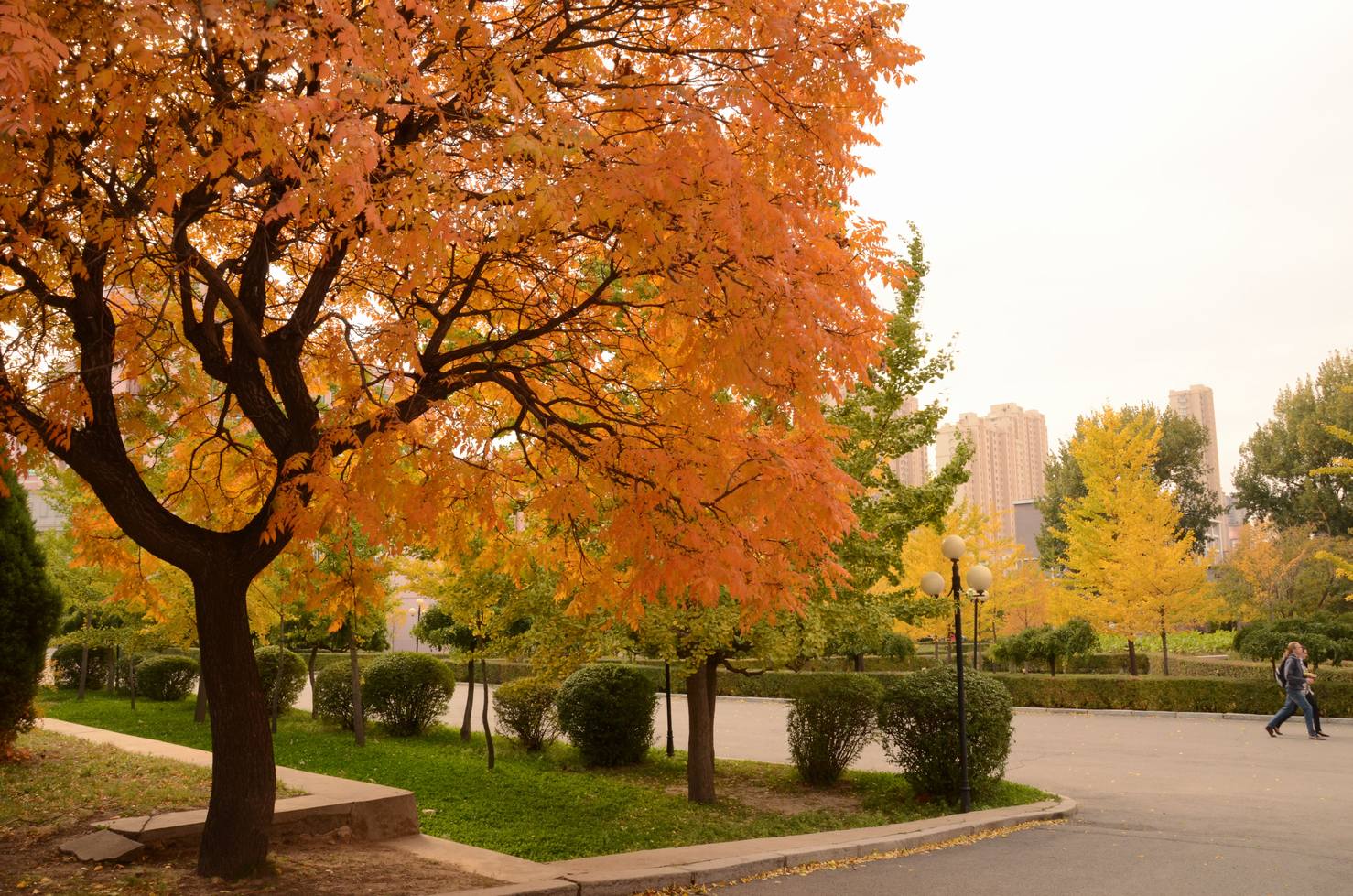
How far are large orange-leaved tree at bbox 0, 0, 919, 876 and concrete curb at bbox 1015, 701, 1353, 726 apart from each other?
1927 cm

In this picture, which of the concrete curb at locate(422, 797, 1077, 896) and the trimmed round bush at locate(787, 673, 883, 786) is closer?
the concrete curb at locate(422, 797, 1077, 896)

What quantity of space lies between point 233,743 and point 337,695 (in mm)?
12765

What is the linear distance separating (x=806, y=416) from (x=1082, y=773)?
36.7 ft

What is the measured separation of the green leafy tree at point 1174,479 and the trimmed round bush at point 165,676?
129 feet

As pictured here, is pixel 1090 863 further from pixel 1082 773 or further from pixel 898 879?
pixel 1082 773

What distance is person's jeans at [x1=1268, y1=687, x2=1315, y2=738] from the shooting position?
18516 millimetres

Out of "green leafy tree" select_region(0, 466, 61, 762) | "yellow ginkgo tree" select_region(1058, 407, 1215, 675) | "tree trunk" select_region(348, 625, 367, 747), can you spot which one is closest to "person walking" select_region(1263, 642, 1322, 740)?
"yellow ginkgo tree" select_region(1058, 407, 1215, 675)

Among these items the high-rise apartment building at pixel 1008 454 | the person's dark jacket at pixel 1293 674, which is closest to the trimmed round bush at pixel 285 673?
the person's dark jacket at pixel 1293 674

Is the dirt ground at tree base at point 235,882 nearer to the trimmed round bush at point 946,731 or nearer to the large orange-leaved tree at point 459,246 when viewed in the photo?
the large orange-leaved tree at point 459,246

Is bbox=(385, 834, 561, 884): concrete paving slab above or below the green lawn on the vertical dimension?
above

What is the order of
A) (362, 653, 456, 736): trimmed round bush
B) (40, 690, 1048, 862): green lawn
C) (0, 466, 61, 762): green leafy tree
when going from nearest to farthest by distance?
(40, 690, 1048, 862): green lawn → (0, 466, 61, 762): green leafy tree → (362, 653, 456, 736): trimmed round bush

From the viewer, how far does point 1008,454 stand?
412ft

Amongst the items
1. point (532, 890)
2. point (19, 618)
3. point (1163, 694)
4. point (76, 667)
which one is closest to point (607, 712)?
point (19, 618)

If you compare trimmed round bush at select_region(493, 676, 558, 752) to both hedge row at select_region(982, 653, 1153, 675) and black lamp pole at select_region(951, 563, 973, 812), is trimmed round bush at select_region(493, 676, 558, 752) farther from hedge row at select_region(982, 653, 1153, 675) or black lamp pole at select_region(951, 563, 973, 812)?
hedge row at select_region(982, 653, 1153, 675)
